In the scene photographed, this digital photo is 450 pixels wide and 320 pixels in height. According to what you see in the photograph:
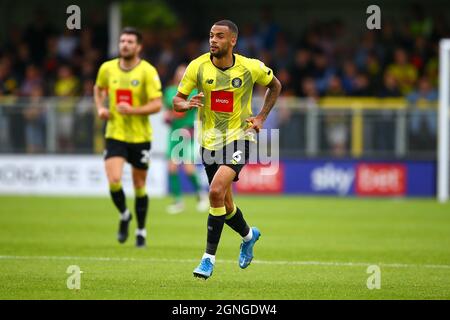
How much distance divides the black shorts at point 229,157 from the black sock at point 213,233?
0.48 m

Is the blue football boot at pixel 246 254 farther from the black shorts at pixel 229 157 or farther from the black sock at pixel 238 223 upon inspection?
the black shorts at pixel 229 157

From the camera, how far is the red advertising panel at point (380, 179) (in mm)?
23016

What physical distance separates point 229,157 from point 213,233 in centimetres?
78

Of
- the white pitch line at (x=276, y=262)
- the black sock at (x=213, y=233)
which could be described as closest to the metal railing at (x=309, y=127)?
the white pitch line at (x=276, y=262)

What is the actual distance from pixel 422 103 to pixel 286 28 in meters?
8.07

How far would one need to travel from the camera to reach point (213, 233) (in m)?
9.66

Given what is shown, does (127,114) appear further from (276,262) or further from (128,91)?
(276,262)

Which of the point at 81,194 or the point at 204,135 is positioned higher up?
the point at 204,135

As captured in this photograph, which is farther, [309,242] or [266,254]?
[309,242]

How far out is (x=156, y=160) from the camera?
23.1 m

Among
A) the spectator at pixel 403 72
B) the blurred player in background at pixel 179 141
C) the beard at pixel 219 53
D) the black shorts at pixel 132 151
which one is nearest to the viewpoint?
the beard at pixel 219 53

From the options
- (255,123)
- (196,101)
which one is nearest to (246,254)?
(255,123)
